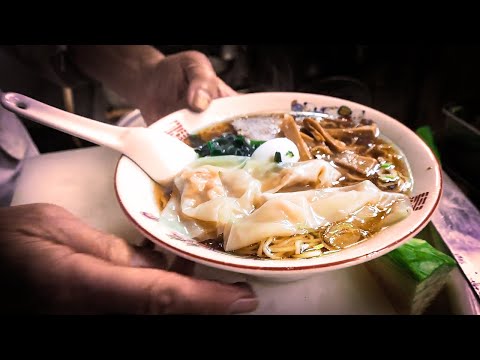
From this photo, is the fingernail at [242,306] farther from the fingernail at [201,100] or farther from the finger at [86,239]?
the fingernail at [201,100]

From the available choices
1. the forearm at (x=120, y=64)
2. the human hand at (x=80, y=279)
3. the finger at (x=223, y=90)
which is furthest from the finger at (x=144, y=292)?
the finger at (x=223, y=90)

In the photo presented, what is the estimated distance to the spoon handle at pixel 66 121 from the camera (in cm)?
97

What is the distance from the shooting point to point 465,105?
5.18ft

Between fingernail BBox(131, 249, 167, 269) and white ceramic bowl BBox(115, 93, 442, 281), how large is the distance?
0.17 feet

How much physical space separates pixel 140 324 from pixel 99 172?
0.62 m

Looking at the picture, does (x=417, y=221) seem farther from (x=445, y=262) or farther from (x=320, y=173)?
(x=320, y=173)

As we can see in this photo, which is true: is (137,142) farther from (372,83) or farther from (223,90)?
(372,83)

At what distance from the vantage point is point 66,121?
1.10m

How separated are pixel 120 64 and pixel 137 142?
0.47 meters

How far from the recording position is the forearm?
4.26 feet

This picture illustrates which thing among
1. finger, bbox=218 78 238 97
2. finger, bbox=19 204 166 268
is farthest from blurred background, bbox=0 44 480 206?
finger, bbox=19 204 166 268

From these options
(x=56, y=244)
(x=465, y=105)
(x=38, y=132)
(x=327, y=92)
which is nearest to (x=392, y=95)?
(x=465, y=105)

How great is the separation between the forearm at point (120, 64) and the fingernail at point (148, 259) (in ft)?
2.25

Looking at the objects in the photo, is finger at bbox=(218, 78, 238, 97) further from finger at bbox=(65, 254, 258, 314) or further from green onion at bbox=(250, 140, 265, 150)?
finger at bbox=(65, 254, 258, 314)
